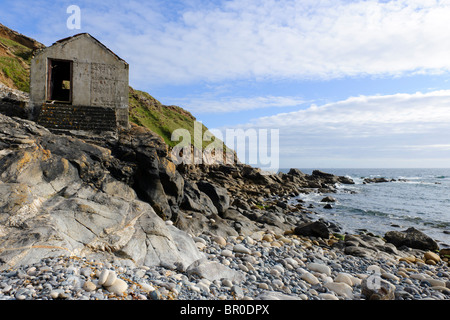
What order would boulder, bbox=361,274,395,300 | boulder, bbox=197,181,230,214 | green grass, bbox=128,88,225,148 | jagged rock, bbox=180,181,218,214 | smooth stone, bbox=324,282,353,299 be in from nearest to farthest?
boulder, bbox=361,274,395,300 → smooth stone, bbox=324,282,353,299 → jagged rock, bbox=180,181,218,214 → boulder, bbox=197,181,230,214 → green grass, bbox=128,88,225,148

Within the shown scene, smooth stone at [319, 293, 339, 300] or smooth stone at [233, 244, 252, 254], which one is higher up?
smooth stone at [233, 244, 252, 254]

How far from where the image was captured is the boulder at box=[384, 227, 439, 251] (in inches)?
565

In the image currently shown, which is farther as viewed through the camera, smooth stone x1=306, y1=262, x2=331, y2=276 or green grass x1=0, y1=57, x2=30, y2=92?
green grass x1=0, y1=57, x2=30, y2=92

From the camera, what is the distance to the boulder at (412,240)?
14.3 meters

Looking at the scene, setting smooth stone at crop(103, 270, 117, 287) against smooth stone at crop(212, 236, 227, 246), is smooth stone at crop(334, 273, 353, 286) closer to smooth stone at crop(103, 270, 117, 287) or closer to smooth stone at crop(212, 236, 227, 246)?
smooth stone at crop(212, 236, 227, 246)

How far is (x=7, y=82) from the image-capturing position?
35.3m

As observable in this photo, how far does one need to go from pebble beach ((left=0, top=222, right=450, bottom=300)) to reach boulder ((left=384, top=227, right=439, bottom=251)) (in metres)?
1.97

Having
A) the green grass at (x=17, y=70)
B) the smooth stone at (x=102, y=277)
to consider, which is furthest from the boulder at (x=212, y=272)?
the green grass at (x=17, y=70)

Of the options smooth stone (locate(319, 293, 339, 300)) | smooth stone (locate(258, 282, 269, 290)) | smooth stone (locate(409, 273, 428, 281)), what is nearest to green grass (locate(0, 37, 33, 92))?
smooth stone (locate(258, 282, 269, 290))

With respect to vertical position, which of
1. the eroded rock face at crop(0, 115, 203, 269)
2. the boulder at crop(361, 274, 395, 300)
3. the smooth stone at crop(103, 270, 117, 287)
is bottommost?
the boulder at crop(361, 274, 395, 300)

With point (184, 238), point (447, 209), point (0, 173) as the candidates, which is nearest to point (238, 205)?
point (184, 238)

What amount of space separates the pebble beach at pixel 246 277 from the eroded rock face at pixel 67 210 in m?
0.49
